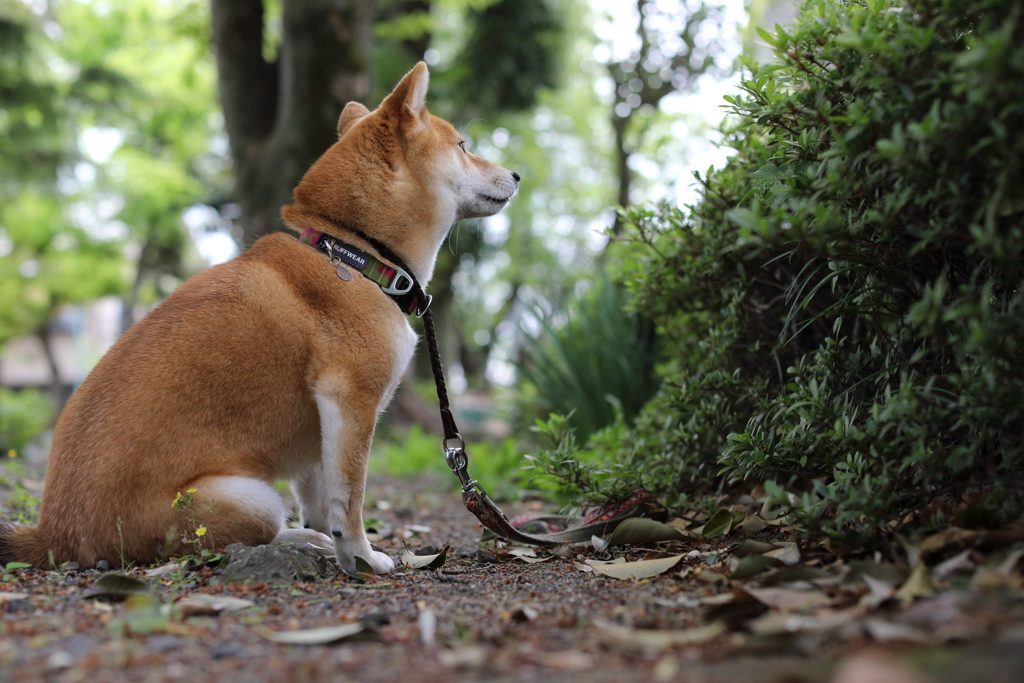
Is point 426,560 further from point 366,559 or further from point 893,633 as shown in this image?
point 893,633

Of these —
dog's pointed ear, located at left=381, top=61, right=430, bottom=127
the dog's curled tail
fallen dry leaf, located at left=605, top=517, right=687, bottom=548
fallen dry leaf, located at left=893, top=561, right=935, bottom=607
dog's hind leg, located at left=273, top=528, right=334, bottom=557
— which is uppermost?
dog's pointed ear, located at left=381, top=61, right=430, bottom=127

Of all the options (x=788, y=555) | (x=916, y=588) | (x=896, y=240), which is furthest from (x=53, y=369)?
(x=916, y=588)

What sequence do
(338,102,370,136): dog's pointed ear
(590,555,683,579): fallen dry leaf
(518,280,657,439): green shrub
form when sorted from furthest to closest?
(518,280,657,439): green shrub, (338,102,370,136): dog's pointed ear, (590,555,683,579): fallen dry leaf

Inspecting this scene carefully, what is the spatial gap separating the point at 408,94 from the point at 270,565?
1.92 meters

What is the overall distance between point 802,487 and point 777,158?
4.53 ft

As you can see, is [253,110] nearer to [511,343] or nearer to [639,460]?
[511,343]

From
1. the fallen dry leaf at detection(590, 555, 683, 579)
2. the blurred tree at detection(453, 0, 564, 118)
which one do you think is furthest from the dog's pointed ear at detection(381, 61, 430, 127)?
the blurred tree at detection(453, 0, 564, 118)

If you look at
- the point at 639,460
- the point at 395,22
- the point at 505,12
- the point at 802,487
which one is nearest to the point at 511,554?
the point at 639,460

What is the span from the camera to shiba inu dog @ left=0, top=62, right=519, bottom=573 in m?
2.43

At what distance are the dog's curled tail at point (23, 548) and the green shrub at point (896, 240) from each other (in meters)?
2.12

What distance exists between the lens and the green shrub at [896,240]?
1669mm

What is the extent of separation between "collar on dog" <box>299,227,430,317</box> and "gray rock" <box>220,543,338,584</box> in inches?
40.6

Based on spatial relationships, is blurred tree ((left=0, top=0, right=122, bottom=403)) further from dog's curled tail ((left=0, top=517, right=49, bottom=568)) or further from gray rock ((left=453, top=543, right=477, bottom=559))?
gray rock ((left=453, top=543, right=477, bottom=559))

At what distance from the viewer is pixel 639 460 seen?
3.47 meters
